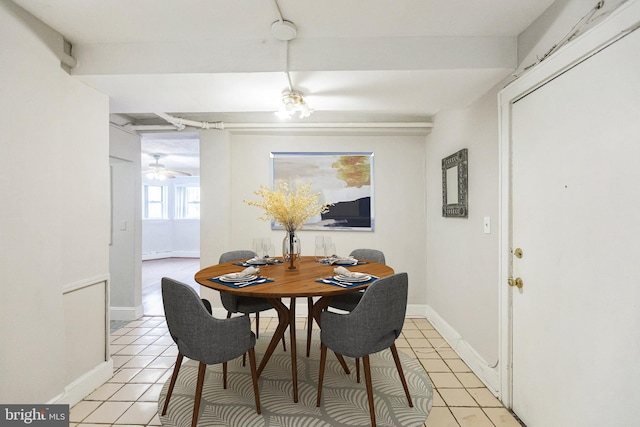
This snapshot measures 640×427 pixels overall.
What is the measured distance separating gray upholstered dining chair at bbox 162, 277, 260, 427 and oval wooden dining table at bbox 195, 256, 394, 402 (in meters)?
0.17

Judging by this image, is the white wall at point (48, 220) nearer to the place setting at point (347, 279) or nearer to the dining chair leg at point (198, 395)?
the dining chair leg at point (198, 395)

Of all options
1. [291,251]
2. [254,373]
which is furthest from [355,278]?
[254,373]

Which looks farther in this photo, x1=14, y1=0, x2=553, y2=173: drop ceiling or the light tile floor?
the light tile floor

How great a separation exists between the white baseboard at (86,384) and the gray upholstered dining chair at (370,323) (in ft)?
5.82

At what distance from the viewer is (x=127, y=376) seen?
2.20 metres

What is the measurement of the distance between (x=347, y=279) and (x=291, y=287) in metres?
0.38

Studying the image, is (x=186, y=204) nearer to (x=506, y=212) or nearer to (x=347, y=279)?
(x=347, y=279)

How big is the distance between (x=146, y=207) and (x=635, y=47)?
371 inches

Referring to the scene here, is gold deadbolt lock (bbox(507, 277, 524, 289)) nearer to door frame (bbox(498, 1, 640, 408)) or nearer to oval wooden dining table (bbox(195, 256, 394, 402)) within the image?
door frame (bbox(498, 1, 640, 408))

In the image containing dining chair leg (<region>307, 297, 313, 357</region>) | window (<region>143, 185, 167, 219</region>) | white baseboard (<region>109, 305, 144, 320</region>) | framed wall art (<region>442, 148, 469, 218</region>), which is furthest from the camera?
window (<region>143, 185, 167, 219</region>)

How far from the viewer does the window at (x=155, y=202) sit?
8062mm

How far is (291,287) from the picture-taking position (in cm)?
165

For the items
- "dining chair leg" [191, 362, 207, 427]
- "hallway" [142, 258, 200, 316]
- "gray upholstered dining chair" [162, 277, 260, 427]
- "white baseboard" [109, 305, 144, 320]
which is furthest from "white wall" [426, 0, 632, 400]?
"white baseboard" [109, 305, 144, 320]

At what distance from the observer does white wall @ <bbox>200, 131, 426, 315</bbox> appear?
3438mm
